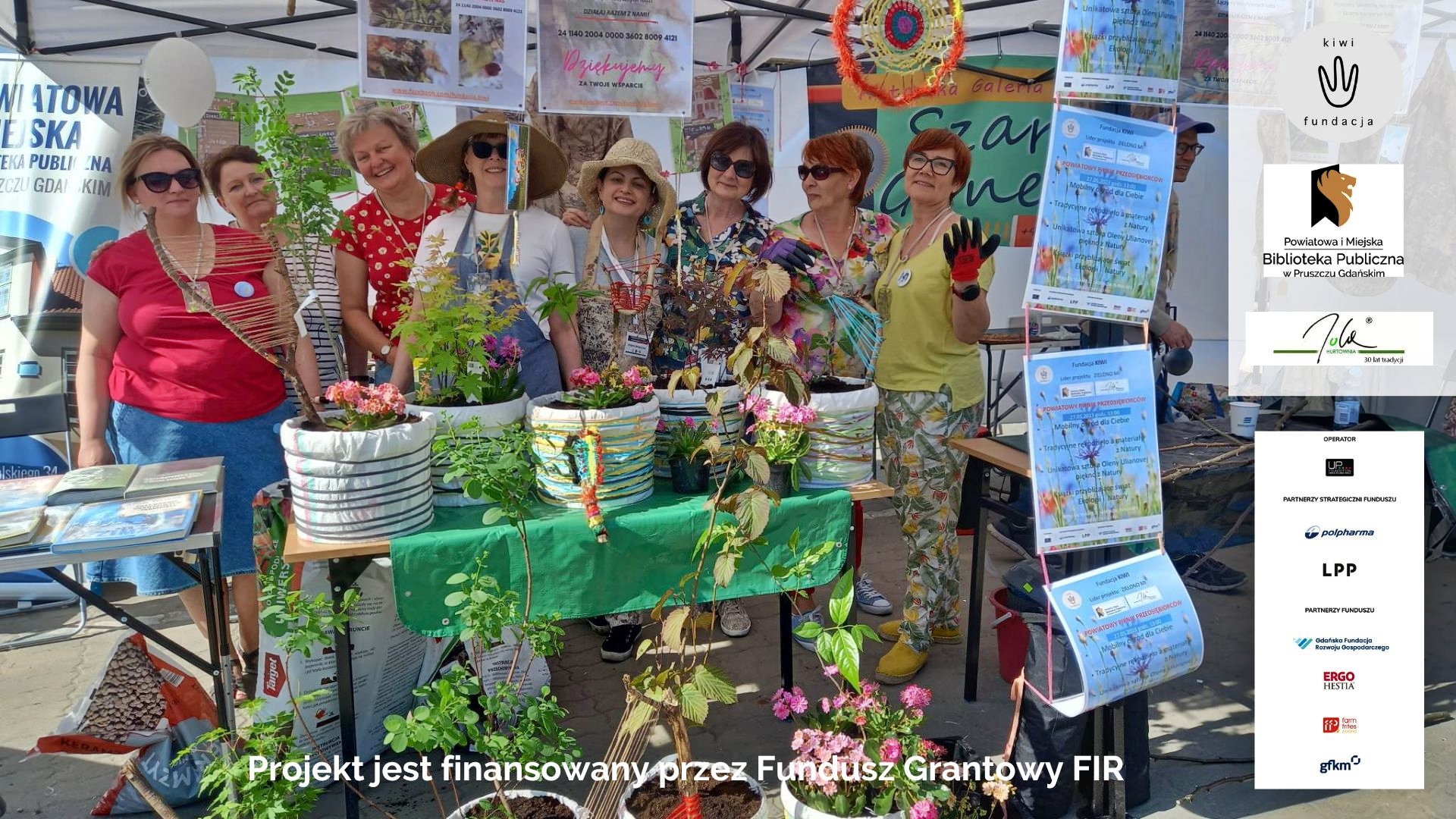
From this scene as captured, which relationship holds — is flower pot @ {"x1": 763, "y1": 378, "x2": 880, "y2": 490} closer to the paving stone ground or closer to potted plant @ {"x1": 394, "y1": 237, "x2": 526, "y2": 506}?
potted plant @ {"x1": 394, "y1": 237, "x2": 526, "y2": 506}

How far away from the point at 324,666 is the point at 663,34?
2.08 meters

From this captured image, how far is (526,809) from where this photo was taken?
2.02 metres

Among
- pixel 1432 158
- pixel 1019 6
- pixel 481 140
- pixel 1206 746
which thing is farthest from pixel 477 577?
pixel 1019 6

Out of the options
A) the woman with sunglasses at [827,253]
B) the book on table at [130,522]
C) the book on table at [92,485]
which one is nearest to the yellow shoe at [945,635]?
the woman with sunglasses at [827,253]

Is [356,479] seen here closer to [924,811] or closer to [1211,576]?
[924,811]

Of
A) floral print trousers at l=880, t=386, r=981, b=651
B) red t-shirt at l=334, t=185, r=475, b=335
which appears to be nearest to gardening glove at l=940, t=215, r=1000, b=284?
floral print trousers at l=880, t=386, r=981, b=651

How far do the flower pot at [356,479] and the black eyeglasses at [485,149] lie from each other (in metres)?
1.09

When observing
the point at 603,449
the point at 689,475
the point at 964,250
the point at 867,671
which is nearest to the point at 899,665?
the point at 867,671

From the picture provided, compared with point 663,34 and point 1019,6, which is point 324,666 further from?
point 1019,6

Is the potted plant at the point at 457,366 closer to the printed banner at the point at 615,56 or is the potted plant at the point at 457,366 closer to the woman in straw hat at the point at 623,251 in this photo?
the woman in straw hat at the point at 623,251

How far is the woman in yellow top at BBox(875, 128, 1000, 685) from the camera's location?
3066mm

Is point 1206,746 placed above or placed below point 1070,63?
below

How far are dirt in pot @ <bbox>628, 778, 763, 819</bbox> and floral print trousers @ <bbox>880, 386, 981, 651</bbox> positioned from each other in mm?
1270

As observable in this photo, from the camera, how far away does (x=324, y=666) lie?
98.0 inches
